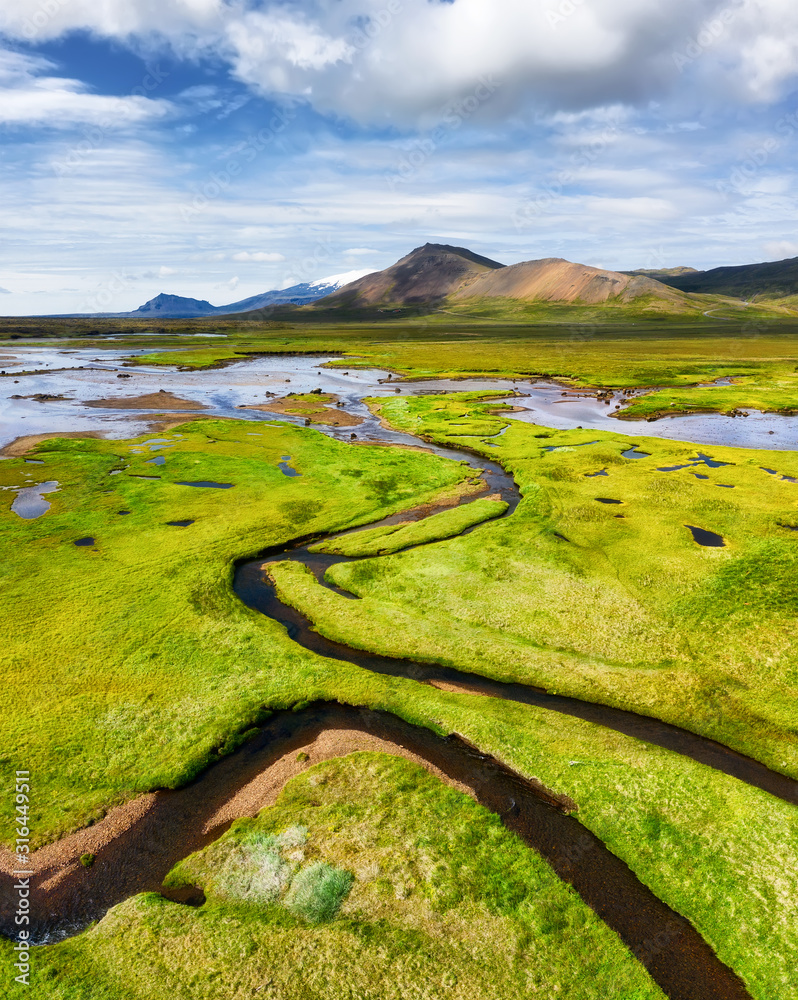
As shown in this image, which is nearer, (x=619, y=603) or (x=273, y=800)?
(x=273, y=800)

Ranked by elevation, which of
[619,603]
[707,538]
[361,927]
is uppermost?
[707,538]

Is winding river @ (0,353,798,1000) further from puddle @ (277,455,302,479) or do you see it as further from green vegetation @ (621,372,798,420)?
green vegetation @ (621,372,798,420)

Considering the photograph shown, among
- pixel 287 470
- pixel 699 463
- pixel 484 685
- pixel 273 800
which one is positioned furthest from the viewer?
pixel 699 463

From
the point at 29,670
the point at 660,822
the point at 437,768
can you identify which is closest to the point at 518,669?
the point at 437,768

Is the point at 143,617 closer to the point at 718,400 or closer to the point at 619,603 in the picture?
the point at 619,603

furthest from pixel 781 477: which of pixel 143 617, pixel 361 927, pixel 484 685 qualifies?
pixel 143 617

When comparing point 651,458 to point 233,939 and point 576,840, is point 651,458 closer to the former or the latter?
point 576,840
